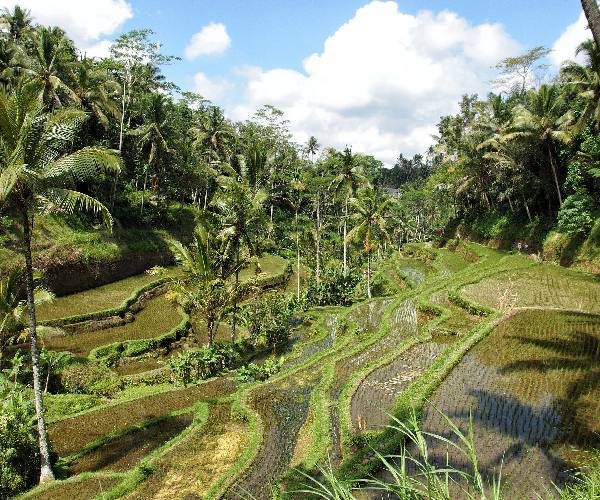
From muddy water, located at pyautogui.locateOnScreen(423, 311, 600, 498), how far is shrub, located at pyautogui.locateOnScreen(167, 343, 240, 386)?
8.17 metres

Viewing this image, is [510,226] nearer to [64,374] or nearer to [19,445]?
[64,374]

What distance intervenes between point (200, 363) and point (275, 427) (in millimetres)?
5492

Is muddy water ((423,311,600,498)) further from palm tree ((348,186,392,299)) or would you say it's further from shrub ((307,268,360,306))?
shrub ((307,268,360,306))

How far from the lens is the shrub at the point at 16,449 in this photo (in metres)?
9.75

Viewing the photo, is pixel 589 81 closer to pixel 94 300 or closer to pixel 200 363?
pixel 200 363

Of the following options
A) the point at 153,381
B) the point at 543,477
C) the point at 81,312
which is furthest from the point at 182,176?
the point at 543,477

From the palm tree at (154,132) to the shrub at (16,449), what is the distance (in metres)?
25.7

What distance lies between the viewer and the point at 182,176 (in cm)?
3841

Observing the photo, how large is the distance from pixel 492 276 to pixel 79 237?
2365 cm

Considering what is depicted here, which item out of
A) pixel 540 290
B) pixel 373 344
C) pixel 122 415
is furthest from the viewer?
pixel 540 290

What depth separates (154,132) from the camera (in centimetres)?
3472

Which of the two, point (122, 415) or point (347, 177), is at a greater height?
→ point (347, 177)

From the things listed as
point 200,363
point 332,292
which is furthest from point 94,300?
point 332,292

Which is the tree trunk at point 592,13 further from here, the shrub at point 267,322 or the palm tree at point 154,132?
the palm tree at point 154,132
